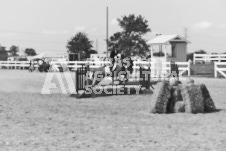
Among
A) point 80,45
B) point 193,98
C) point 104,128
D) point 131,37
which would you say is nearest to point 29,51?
point 80,45

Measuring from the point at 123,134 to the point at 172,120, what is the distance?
7.49 feet

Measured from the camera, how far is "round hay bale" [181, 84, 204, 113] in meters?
11.1

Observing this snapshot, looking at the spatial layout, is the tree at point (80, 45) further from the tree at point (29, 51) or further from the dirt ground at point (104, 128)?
the dirt ground at point (104, 128)

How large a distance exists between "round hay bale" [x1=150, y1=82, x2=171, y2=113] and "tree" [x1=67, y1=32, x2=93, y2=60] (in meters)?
79.2

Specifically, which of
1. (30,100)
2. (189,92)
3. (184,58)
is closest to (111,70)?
(30,100)

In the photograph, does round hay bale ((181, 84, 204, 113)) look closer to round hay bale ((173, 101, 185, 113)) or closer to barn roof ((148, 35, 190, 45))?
round hay bale ((173, 101, 185, 113))

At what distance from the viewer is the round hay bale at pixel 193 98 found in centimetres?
1106

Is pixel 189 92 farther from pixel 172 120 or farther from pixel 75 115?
pixel 75 115

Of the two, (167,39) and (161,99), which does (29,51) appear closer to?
(167,39)

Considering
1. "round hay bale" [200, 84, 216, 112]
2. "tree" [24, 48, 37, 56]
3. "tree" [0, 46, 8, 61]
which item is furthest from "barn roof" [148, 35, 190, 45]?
"tree" [24, 48, 37, 56]

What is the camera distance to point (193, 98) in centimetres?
1114

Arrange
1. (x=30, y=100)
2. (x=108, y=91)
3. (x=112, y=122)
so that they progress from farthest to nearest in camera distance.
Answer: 1. (x=108, y=91)
2. (x=30, y=100)
3. (x=112, y=122)

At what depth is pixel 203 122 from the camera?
9.49 meters

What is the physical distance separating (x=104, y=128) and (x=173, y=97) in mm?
3457
